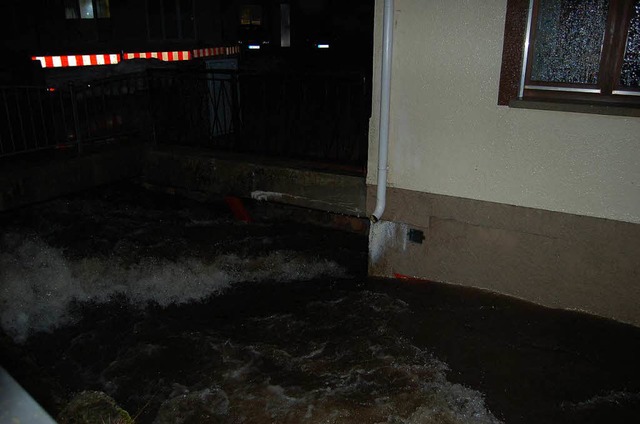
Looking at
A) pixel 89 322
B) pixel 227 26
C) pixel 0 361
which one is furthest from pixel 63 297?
pixel 227 26

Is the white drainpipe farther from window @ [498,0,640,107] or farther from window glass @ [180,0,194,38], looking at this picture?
window glass @ [180,0,194,38]

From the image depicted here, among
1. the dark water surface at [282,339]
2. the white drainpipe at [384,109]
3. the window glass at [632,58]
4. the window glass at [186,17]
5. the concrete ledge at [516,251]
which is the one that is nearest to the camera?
the dark water surface at [282,339]

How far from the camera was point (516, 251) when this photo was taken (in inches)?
196

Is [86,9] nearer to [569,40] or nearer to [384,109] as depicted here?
[384,109]

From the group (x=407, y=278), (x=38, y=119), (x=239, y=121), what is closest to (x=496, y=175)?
(x=407, y=278)

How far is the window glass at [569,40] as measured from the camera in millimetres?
4336

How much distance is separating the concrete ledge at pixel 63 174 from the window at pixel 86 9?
13.8 metres

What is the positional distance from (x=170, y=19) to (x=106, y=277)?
2038 cm

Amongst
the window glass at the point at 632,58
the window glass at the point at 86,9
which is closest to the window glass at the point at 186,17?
the window glass at the point at 86,9

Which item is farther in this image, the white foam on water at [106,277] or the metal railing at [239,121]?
the metal railing at [239,121]

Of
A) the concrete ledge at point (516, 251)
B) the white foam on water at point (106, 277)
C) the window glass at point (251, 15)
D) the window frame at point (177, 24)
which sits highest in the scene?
the window glass at point (251, 15)

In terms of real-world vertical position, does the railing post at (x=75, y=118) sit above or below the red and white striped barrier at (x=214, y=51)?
below

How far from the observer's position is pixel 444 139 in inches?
196

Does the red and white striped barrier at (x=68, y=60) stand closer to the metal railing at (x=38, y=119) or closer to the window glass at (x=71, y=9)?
the window glass at (x=71, y=9)
